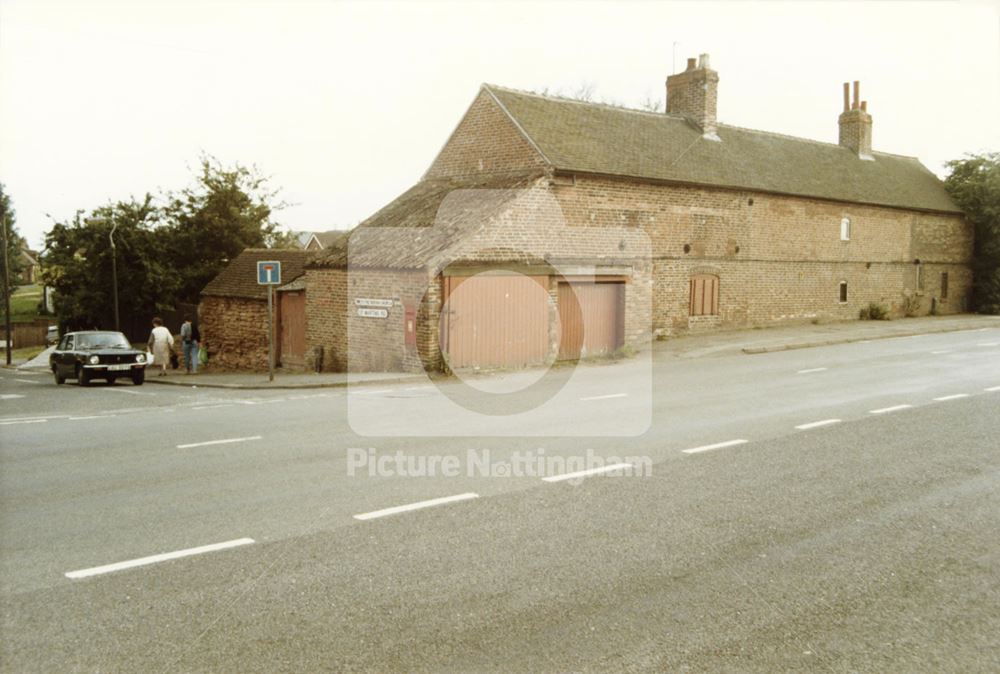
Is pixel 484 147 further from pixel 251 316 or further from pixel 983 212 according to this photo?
pixel 983 212

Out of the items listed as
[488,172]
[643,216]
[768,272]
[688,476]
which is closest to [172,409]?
[688,476]

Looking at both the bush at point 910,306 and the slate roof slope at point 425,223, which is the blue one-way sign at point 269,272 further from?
the bush at point 910,306

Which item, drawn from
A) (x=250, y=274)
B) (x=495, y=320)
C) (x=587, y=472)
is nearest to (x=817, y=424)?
(x=587, y=472)

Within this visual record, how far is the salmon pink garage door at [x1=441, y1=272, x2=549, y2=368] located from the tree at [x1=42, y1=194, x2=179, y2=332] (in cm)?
2118

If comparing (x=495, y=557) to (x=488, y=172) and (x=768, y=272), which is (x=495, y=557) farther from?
(x=768, y=272)

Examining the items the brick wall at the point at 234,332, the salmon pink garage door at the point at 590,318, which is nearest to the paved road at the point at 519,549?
the salmon pink garage door at the point at 590,318

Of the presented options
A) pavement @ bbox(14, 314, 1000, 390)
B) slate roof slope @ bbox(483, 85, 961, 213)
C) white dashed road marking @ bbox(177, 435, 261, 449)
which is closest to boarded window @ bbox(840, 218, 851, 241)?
slate roof slope @ bbox(483, 85, 961, 213)

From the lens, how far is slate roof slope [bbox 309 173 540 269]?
20.1 m

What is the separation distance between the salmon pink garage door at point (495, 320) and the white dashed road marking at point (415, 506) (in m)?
11.5

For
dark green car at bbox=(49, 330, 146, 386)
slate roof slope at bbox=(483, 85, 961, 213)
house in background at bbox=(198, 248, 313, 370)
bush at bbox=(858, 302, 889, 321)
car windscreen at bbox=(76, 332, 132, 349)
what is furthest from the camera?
bush at bbox=(858, 302, 889, 321)

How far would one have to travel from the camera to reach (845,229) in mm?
32281

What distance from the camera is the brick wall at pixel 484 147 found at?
23312 millimetres

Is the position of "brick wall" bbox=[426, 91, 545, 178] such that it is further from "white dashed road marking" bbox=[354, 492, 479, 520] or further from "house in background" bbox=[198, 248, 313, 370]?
"white dashed road marking" bbox=[354, 492, 479, 520]

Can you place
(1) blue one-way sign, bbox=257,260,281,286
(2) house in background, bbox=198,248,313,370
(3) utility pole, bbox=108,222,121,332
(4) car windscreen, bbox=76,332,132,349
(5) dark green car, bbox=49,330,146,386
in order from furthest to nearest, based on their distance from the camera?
(3) utility pole, bbox=108,222,121,332 → (2) house in background, bbox=198,248,313,370 → (4) car windscreen, bbox=76,332,132,349 → (5) dark green car, bbox=49,330,146,386 → (1) blue one-way sign, bbox=257,260,281,286
